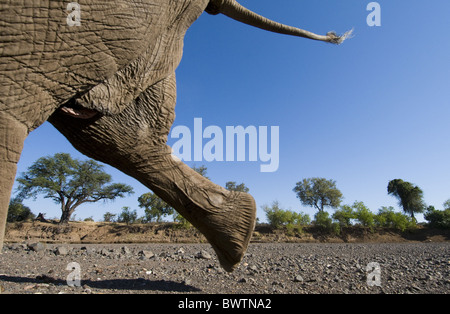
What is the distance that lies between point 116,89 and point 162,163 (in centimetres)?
72

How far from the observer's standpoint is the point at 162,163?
2.11 meters

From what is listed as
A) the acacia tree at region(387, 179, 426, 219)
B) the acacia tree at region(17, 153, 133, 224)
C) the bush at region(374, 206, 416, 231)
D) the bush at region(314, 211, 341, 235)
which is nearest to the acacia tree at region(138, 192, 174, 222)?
the acacia tree at region(17, 153, 133, 224)

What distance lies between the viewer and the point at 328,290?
8.90 feet

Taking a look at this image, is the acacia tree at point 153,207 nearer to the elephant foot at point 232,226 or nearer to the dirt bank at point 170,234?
the dirt bank at point 170,234

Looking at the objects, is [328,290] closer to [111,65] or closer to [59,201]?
[111,65]

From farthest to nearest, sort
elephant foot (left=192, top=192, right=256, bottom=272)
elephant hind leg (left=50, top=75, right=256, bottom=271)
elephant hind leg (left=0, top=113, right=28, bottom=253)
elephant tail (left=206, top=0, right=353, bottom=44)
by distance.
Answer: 1. elephant tail (left=206, top=0, right=353, bottom=44)
2. elephant foot (left=192, top=192, right=256, bottom=272)
3. elephant hind leg (left=50, top=75, right=256, bottom=271)
4. elephant hind leg (left=0, top=113, right=28, bottom=253)

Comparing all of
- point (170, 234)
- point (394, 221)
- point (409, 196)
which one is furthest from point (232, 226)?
point (409, 196)

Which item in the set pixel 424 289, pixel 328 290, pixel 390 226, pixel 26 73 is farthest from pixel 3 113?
pixel 390 226

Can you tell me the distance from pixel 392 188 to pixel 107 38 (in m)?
41.8

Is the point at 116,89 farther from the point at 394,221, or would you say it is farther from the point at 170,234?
the point at 394,221

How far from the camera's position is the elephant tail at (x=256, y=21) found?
8.00 ft

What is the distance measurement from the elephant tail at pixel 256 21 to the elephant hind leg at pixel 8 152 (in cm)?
201

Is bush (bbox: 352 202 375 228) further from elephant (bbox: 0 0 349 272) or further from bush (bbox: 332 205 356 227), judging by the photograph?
elephant (bbox: 0 0 349 272)

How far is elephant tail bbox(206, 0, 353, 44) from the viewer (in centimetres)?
244
